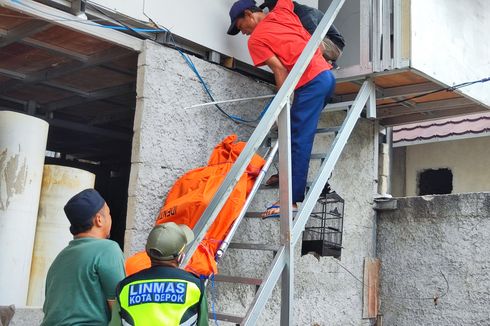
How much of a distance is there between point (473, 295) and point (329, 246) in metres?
1.75

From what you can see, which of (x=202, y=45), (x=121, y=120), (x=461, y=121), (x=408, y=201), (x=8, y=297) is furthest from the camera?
(x=461, y=121)

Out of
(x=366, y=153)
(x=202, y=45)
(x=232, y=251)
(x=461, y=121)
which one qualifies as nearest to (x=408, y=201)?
(x=366, y=153)

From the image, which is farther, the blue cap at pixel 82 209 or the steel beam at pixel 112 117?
the steel beam at pixel 112 117

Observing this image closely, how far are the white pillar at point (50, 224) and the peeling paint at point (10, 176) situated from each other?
0.26m

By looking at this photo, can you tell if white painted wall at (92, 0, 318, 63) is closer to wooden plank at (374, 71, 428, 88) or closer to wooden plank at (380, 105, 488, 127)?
wooden plank at (374, 71, 428, 88)

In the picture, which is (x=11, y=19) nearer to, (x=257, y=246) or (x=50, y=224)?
(x=50, y=224)

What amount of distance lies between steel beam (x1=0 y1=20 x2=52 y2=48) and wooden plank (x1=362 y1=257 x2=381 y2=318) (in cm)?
391

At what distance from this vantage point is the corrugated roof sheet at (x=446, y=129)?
9.27 metres

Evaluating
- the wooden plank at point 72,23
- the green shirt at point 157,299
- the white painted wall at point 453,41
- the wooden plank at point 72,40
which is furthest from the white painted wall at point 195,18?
the green shirt at point 157,299

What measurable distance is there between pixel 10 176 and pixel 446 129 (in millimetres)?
7159

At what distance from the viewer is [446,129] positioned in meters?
9.53

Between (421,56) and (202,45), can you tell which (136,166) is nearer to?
(202,45)

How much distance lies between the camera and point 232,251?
5059 mm

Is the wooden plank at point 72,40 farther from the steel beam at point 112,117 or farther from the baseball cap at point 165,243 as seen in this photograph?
the baseball cap at point 165,243
